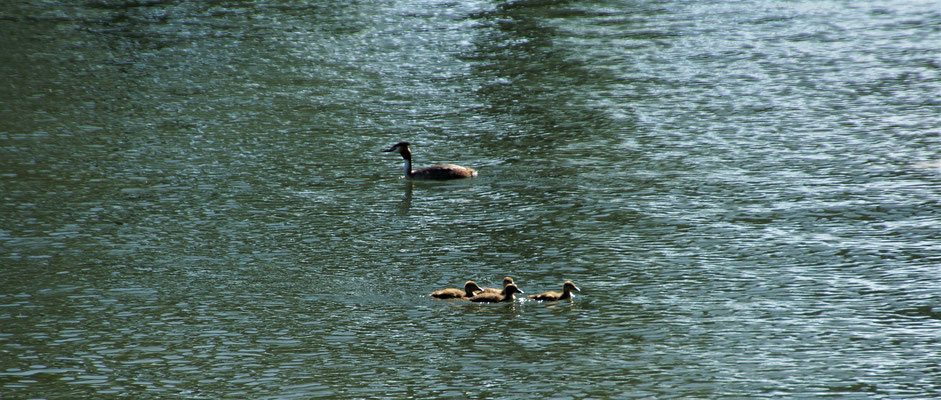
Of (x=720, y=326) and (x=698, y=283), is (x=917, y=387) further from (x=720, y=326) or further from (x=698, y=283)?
(x=698, y=283)

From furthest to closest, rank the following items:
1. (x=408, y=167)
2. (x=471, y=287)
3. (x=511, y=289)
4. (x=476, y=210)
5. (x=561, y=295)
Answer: (x=408, y=167) < (x=476, y=210) < (x=471, y=287) < (x=561, y=295) < (x=511, y=289)

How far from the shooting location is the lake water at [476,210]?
11086 millimetres

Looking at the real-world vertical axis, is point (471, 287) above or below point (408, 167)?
above

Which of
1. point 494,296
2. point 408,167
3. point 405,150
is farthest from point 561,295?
point 405,150

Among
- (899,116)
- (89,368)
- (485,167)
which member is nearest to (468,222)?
(485,167)

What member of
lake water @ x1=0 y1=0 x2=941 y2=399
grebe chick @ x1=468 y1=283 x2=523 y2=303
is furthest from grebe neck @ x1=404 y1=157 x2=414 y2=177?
grebe chick @ x1=468 y1=283 x2=523 y2=303

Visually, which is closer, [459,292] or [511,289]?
[511,289]

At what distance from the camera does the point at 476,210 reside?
54.0ft

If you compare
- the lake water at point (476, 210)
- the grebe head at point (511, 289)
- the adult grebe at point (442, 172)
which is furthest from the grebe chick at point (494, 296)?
the adult grebe at point (442, 172)

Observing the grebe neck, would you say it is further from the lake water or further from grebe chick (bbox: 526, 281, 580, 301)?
grebe chick (bbox: 526, 281, 580, 301)

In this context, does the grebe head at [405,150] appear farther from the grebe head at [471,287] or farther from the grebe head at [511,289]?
the grebe head at [511,289]

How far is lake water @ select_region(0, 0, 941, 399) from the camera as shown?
36.4 feet

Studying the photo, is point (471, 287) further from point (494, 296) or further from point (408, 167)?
point (408, 167)

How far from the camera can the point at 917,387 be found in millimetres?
10336
